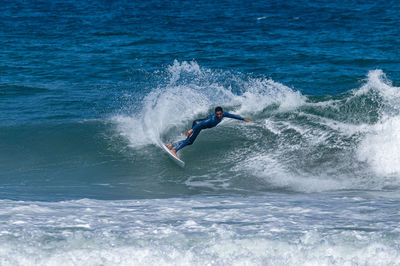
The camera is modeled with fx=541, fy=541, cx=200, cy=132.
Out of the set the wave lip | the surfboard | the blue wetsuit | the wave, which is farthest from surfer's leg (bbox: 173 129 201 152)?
the wave lip

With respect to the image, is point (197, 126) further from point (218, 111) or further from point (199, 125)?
point (218, 111)

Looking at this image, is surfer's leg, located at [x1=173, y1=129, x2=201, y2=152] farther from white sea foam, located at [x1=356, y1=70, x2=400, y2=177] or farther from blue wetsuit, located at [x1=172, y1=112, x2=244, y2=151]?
white sea foam, located at [x1=356, y1=70, x2=400, y2=177]

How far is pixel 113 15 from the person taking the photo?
33000mm

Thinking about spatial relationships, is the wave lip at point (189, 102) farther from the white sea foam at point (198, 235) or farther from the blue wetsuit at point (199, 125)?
the white sea foam at point (198, 235)

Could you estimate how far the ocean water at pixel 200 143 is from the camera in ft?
22.9

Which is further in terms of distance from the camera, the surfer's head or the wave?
the surfer's head

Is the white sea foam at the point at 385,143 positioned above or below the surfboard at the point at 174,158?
above

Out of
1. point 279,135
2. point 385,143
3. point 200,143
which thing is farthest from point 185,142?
point 385,143

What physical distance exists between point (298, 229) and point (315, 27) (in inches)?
907

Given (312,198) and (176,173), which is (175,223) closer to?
(312,198)

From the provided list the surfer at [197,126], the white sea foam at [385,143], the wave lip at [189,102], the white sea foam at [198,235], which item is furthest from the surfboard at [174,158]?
the white sea foam at [385,143]

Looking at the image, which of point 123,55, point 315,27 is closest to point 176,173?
point 123,55

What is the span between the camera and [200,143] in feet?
45.8

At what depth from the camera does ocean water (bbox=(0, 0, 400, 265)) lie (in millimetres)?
6980
